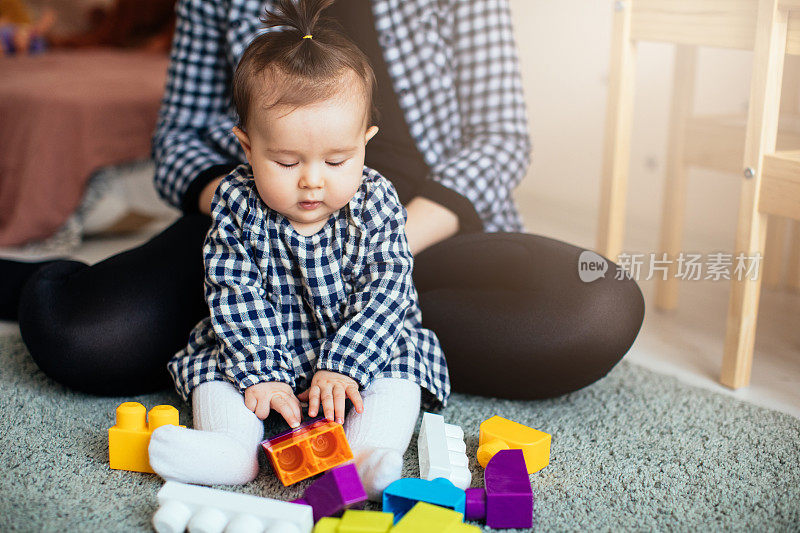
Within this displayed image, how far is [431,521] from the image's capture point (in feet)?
2.35

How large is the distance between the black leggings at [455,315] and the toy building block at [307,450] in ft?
0.81

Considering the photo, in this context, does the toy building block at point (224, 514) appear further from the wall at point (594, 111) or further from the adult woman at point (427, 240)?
the wall at point (594, 111)

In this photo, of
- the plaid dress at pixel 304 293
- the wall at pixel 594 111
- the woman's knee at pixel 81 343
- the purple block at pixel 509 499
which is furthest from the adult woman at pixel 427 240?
the wall at pixel 594 111

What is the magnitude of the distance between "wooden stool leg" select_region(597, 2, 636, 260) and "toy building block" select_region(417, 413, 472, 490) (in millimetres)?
594

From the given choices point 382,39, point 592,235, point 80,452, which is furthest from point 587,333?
point 592,235

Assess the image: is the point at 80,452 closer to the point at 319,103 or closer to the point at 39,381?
the point at 39,381

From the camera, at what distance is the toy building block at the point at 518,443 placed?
87 centimetres

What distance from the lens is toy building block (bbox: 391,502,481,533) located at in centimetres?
70

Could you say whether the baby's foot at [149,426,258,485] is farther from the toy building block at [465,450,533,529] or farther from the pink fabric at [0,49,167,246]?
the pink fabric at [0,49,167,246]

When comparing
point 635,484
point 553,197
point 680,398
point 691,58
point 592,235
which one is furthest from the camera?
point 553,197

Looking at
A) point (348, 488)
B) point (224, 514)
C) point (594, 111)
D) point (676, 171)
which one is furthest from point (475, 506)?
point (594, 111)

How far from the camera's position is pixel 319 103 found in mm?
808

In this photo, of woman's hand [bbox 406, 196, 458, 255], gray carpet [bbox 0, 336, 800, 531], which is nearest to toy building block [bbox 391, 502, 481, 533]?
gray carpet [bbox 0, 336, 800, 531]

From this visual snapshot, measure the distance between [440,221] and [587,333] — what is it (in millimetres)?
259
